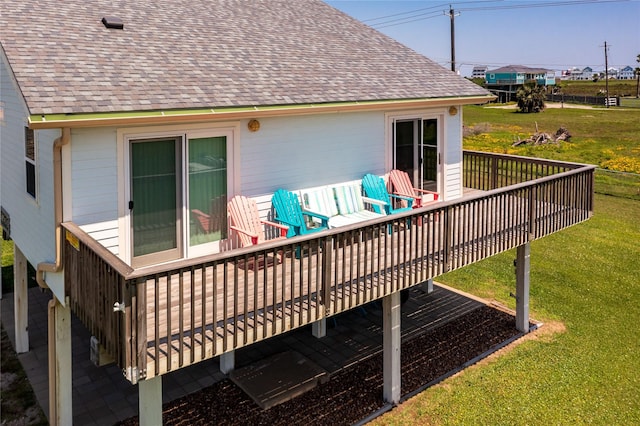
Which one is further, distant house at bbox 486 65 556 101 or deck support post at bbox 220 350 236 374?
distant house at bbox 486 65 556 101

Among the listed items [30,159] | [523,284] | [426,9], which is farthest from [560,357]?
[426,9]

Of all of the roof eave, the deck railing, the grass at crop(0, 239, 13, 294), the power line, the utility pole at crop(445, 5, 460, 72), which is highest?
the power line

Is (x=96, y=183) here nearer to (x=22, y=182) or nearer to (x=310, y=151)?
(x=22, y=182)

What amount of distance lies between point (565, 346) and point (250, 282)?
6066 mm

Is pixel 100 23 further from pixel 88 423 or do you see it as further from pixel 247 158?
pixel 88 423

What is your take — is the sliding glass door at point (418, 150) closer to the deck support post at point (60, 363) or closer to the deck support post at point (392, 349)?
the deck support post at point (392, 349)

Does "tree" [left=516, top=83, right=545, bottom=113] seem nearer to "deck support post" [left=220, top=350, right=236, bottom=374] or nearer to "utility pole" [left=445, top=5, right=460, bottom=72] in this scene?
"utility pole" [left=445, top=5, right=460, bottom=72]

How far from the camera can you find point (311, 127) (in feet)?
27.2

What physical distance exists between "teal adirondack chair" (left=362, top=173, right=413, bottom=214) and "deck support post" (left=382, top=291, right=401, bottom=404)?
2049mm

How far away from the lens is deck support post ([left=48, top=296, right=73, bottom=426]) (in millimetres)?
6566

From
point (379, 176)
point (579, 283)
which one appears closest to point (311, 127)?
point (379, 176)

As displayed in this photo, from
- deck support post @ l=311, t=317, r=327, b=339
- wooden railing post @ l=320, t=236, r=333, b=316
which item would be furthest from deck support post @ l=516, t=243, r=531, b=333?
wooden railing post @ l=320, t=236, r=333, b=316

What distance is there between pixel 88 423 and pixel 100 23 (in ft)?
18.2

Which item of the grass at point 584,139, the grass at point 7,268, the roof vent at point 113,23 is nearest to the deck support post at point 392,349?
the roof vent at point 113,23
